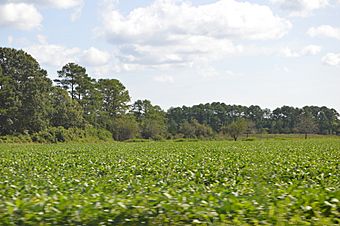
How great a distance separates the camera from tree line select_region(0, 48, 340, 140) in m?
70.1

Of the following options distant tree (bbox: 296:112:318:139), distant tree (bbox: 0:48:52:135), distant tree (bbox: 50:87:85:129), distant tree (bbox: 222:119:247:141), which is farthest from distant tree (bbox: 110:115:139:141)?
distant tree (bbox: 296:112:318:139)

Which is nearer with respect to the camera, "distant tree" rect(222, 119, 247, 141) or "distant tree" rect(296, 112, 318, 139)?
"distant tree" rect(222, 119, 247, 141)

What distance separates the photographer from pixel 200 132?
108188 millimetres

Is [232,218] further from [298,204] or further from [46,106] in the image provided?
[46,106]

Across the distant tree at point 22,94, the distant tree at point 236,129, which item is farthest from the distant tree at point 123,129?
the distant tree at point 22,94

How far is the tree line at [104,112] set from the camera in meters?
70.1

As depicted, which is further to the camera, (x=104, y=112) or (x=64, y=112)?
(x=104, y=112)

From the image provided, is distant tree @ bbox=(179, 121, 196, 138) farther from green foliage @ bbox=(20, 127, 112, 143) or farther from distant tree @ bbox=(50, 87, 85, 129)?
distant tree @ bbox=(50, 87, 85, 129)

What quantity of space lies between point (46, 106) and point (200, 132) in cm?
4390

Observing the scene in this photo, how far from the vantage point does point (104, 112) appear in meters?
102

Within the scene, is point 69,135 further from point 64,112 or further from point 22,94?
point 22,94

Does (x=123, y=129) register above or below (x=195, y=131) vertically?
above

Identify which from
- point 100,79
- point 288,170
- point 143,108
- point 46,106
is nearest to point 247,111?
point 143,108

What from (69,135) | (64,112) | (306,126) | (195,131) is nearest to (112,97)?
(195,131)
